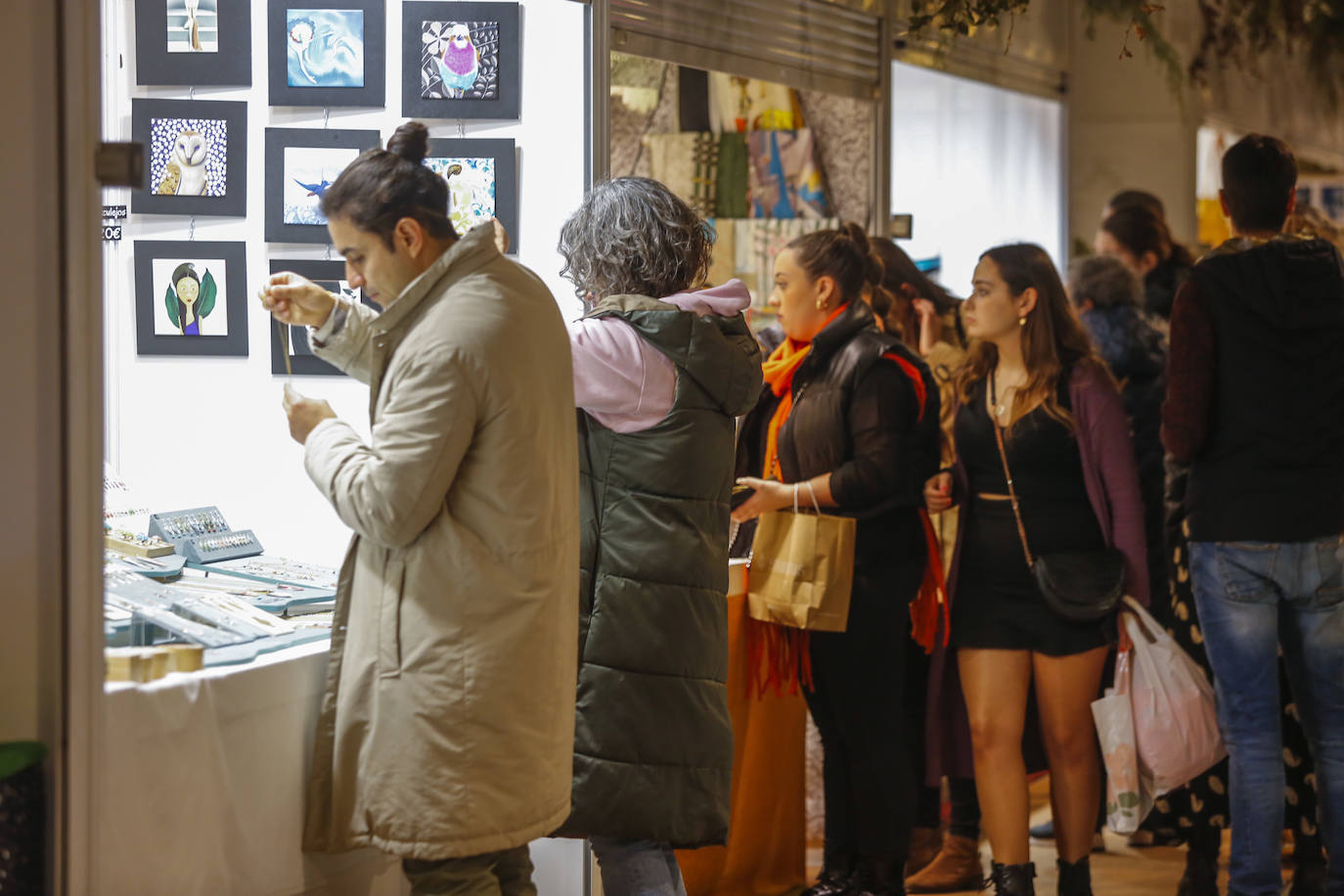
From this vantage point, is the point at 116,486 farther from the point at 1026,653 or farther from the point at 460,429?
the point at 1026,653

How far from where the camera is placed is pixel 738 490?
136 inches

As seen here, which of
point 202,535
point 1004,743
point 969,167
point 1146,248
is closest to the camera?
point 202,535

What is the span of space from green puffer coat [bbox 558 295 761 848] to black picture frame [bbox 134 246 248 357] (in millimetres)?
836

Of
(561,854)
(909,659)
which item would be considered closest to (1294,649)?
(909,659)

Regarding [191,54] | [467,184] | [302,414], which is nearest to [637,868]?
[302,414]

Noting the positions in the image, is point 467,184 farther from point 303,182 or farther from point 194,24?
point 194,24

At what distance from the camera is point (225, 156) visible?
2.93 metres

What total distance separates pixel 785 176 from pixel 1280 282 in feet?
6.03

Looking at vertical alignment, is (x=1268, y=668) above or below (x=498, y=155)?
below

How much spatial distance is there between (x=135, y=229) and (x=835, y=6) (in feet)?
7.33

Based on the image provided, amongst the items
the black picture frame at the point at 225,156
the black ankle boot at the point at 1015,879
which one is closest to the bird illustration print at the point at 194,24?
the black picture frame at the point at 225,156

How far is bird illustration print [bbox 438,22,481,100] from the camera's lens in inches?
118

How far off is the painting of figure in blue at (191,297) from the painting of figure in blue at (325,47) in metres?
0.42

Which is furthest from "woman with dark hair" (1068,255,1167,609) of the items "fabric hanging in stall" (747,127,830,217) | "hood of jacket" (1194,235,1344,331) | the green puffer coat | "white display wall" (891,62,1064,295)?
the green puffer coat
